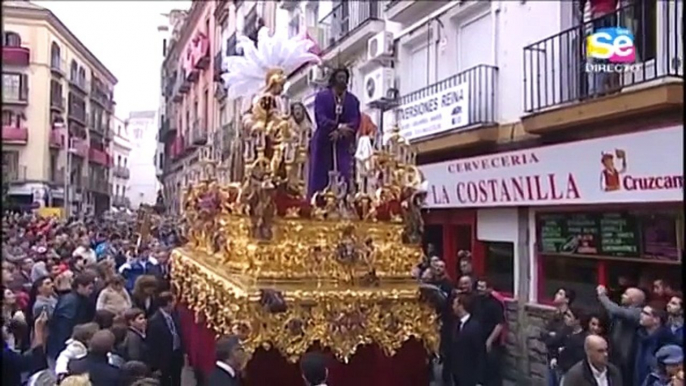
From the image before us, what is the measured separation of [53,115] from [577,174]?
17.6 ft

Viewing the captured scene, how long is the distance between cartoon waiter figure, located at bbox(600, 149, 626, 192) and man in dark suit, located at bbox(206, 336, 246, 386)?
13.8 feet

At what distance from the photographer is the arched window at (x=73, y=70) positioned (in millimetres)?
4263

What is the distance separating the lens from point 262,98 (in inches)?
239

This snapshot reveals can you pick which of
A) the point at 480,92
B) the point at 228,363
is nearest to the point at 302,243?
the point at 228,363

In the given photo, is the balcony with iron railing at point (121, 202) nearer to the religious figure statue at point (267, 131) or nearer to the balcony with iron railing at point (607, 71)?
the religious figure statue at point (267, 131)

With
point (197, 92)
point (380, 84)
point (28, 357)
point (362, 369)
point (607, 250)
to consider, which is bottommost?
point (362, 369)

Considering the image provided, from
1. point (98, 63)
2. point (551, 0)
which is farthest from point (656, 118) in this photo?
point (98, 63)

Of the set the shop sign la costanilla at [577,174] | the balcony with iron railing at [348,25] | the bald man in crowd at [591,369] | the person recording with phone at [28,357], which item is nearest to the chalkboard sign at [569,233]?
the shop sign la costanilla at [577,174]

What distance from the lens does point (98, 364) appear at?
170 inches

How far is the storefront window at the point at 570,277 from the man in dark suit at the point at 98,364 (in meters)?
5.22

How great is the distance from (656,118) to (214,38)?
56.2 ft

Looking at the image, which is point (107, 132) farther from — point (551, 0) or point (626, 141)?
point (551, 0)

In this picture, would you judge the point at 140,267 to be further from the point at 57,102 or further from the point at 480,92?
the point at 480,92

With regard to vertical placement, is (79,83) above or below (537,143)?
below
